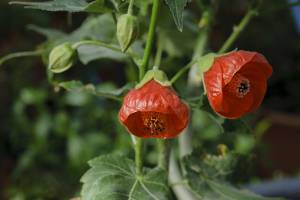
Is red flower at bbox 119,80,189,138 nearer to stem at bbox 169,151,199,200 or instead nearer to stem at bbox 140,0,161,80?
stem at bbox 140,0,161,80

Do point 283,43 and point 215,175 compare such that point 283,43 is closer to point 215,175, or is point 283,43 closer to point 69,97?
point 69,97

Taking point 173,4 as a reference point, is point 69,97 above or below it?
below

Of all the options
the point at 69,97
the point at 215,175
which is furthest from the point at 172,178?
the point at 69,97

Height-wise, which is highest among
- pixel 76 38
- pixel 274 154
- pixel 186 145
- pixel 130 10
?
pixel 130 10

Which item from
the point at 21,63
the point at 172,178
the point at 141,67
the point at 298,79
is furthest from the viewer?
the point at 298,79

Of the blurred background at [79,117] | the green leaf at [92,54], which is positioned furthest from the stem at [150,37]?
the blurred background at [79,117]

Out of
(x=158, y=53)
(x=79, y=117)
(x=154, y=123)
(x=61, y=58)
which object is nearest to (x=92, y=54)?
(x=158, y=53)

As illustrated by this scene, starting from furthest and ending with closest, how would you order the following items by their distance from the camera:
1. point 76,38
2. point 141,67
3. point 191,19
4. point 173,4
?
point 191,19 → point 76,38 → point 141,67 → point 173,4

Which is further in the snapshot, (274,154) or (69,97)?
(274,154)
